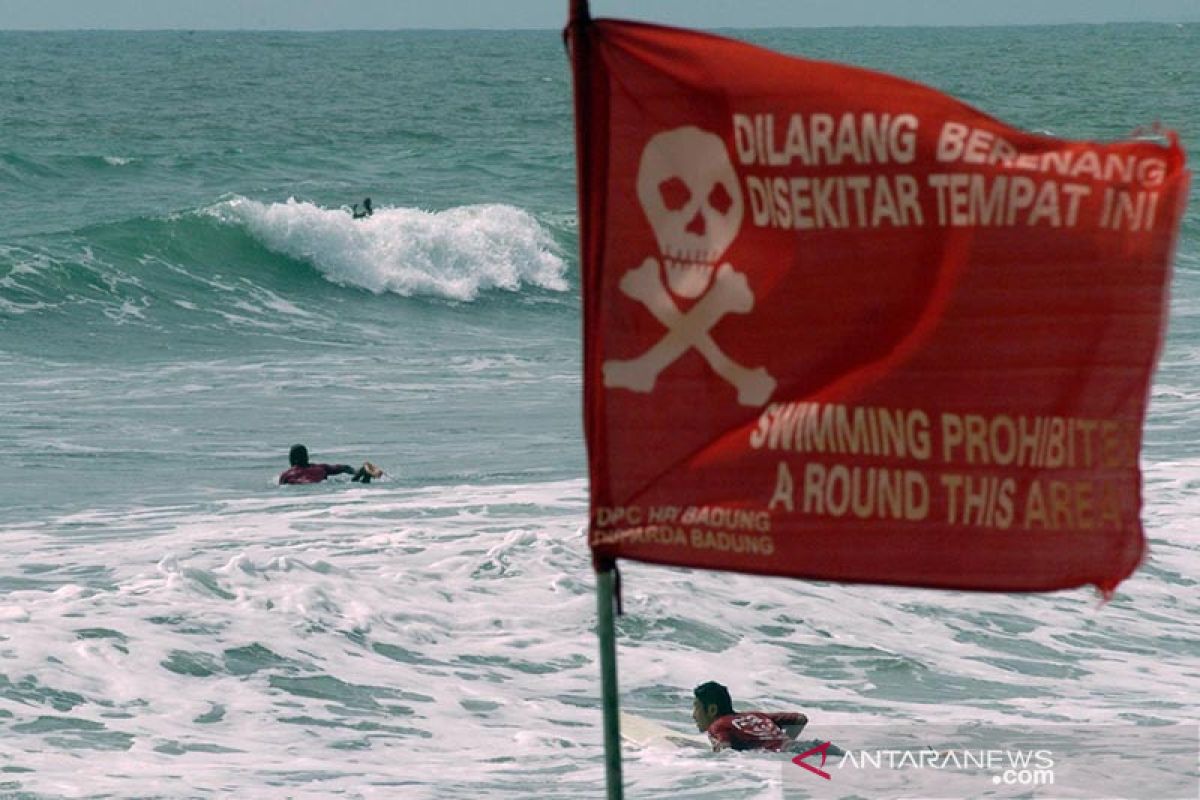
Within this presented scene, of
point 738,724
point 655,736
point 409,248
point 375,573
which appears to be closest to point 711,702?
point 738,724

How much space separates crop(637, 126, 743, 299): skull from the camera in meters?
4.02

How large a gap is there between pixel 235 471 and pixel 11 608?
16.8ft

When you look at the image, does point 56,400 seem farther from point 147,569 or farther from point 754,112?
point 754,112

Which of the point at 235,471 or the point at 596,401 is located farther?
the point at 235,471

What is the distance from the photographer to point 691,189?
4.03 metres

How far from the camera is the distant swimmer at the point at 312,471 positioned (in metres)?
15.4

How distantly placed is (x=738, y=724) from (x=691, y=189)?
563 centimetres

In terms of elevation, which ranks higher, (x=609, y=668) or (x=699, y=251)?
(x=699, y=251)

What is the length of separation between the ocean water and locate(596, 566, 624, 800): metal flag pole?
474cm

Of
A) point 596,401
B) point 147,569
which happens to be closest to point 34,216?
point 147,569

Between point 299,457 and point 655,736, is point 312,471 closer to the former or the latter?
point 299,457

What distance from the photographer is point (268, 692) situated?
409 inches

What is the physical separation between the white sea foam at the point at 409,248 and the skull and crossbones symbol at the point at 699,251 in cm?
2591
